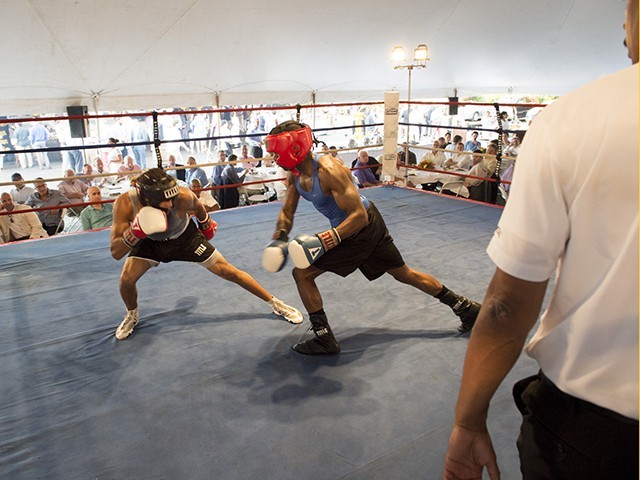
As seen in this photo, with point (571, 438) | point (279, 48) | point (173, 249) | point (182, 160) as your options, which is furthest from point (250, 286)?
point (182, 160)

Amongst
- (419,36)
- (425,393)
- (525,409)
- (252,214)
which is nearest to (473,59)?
(419,36)

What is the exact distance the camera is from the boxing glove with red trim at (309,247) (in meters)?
1.93

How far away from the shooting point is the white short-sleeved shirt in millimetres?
504

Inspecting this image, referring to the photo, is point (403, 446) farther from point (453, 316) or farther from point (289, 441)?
point (453, 316)

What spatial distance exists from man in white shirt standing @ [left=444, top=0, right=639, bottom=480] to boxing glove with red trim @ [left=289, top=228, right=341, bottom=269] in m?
1.26

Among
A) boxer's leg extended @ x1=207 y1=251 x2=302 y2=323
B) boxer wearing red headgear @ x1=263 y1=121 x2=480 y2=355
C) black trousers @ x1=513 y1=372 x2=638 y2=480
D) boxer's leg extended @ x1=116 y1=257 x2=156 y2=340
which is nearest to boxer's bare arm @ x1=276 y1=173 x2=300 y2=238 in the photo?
boxer wearing red headgear @ x1=263 y1=121 x2=480 y2=355

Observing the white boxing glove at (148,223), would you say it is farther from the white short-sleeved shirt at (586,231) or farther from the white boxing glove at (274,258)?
the white short-sleeved shirt at (586,231)

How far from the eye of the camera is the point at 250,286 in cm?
249

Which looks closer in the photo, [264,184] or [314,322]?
[314,322]

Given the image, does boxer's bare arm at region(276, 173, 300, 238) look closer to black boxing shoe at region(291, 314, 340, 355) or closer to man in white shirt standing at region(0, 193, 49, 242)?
black boxing shoe at region(291, 314, 340, 355)

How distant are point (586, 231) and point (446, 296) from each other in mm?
1862

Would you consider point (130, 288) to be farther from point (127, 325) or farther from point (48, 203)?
point (48, 203)

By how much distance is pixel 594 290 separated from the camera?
0.57 m

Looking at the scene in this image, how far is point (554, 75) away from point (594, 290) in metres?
11.3
